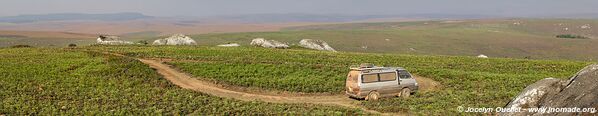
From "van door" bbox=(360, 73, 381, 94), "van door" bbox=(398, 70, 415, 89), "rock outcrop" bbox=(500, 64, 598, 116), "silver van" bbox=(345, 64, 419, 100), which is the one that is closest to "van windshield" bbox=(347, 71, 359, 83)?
"silver van" bbox=(345, 64, 419, 100)

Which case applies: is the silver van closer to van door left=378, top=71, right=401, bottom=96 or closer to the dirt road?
van door left=378, top=71, right=401, bottom=96

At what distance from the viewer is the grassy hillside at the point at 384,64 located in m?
29.0

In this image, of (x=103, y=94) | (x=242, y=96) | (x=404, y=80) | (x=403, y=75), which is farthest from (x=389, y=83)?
(x=103, y=94)

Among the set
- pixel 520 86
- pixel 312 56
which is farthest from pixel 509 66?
pixel 312 56

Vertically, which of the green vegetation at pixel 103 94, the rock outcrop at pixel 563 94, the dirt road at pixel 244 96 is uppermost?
the rock outcrop at pixel 563 94

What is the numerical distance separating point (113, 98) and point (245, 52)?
→ 89.0 feet

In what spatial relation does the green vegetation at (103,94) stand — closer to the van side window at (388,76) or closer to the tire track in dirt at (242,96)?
the tire track in dirt at (242,96)

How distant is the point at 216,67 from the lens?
43.3 m

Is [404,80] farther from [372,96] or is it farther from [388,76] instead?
[372,96]

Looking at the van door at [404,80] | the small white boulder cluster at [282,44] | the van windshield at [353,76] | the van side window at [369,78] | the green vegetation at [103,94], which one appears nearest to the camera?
the green vegetation at [103,94]

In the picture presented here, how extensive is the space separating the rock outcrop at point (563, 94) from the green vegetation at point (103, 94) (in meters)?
8.14

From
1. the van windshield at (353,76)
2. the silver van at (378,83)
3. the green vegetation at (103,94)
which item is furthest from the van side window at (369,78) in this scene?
the green vegetation at (103,94)

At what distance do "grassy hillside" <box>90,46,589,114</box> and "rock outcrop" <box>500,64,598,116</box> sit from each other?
496 centimetres

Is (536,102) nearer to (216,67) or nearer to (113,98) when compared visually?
(113,98)
